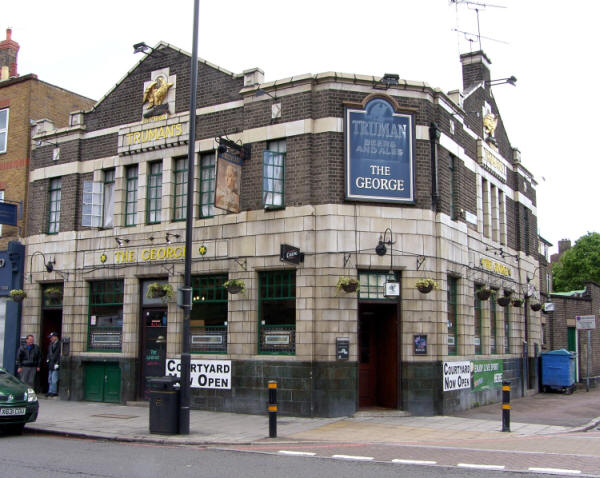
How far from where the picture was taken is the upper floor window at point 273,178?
15852mm

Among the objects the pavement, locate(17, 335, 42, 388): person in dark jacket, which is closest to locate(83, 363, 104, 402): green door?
the pavement

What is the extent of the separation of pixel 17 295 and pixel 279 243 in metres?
9.40

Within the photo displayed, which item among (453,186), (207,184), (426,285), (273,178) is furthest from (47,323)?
(453,186)

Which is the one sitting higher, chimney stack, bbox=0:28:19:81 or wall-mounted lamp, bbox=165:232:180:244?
chimney stack, bbox=0:28:19:81

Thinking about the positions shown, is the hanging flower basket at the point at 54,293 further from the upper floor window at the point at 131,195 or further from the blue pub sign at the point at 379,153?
the blue pub sign at the point at 379,153

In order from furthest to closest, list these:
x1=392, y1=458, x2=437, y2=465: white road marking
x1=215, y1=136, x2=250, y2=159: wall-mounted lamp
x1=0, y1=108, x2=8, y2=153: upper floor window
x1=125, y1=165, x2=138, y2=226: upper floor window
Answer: x1=0, y1=108, x2=8, y2=153: upper floor window, x1=125, y1=165, x2=138, y2=226: upper floor window, x1=215, y1=136, x2=250, y2=159: wall-mounted lamp, x1=392, y1=458, x2=437, y2=465: white road marking

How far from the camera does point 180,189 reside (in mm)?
18047

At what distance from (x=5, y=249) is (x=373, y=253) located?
12.9m

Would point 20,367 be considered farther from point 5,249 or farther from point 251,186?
point 251,186

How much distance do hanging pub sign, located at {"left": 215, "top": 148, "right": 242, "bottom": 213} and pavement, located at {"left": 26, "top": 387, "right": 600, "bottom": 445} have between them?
5.00 metres

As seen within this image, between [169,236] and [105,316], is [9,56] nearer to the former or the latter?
[105,316]

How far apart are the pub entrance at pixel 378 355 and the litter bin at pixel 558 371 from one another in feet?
32.6

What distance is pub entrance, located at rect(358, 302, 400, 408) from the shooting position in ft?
51.5

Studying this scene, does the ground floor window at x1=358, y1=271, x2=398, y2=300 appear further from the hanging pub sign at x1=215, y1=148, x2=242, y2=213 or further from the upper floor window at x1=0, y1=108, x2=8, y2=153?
the upper floor window at x1=0, y1=108, x2=8, y2=153
